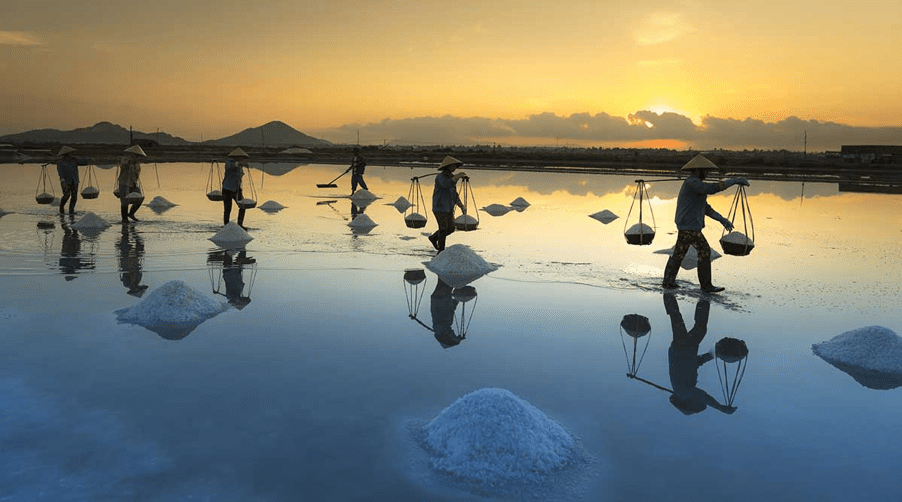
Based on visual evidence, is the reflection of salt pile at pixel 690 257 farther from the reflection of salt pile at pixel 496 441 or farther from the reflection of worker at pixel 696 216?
the reflection of salt pile at pixel 496 441

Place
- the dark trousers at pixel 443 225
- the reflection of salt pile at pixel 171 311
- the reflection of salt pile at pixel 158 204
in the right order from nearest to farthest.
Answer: the reflection of salt pile at pixel 171 311 → the dark trousers at pixel 443 225 → the reflection of salt pile at pixel 158 204

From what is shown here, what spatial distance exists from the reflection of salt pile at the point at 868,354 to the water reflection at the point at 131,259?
262 inches

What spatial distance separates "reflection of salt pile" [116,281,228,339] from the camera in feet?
20.5

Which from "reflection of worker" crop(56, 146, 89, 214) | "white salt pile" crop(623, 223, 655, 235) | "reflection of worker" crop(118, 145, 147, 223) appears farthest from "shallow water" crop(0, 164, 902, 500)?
"reflection of worker" crop(56, 146, 89, 214)

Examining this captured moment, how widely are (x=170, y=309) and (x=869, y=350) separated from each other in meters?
6.03

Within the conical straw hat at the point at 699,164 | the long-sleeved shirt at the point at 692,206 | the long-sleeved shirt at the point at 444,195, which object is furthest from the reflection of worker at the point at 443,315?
the conical straw hat at the point at 699,164

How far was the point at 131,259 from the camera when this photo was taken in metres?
9.54

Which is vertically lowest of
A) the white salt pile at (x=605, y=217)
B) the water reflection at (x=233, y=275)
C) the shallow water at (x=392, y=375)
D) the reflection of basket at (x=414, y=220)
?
the shallow water at (x=392, y=375)

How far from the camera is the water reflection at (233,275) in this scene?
749cm

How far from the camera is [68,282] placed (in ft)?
26.3

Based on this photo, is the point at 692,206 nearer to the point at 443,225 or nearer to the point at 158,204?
the point at 443,225

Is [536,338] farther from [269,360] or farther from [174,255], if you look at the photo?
[174,255]

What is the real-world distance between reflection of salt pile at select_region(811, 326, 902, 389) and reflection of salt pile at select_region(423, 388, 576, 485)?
9.49 ft

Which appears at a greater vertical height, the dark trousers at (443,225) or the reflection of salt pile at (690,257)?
the dark trousers at (443,225)
